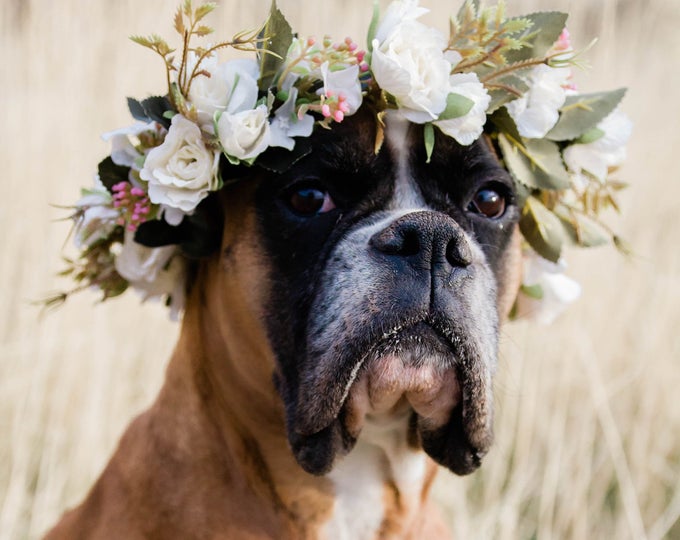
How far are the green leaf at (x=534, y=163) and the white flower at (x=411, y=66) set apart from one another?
0.32 metres

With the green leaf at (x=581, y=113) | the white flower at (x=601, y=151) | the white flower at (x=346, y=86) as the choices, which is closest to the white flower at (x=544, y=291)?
the white flower at (x=601, y=151)

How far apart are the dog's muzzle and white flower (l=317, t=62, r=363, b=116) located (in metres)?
0.27

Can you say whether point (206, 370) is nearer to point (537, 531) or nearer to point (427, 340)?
point (427, 340)

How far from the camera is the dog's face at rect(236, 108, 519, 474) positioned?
5.82 ft

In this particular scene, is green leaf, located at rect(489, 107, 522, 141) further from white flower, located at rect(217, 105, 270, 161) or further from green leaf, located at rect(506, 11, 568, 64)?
white flower, located at rect(217, 105, 270, 161)

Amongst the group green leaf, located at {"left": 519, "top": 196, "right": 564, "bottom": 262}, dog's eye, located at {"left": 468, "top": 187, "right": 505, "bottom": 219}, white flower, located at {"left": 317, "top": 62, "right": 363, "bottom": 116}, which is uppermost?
white flower, located at {"left": 317, "top": 62, "right": 363, "bottom": 116}

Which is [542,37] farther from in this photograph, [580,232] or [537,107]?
[580,232]

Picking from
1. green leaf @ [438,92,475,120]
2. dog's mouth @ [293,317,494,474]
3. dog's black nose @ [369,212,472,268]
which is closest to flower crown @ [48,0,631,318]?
green leaf @ [438,92,475,120]

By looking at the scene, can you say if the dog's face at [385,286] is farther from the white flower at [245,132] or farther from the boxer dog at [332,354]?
the white flower at [245,132]

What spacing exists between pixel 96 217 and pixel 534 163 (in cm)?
111

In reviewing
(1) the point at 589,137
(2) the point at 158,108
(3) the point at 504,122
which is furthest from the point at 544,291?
(2) the point at 158,108

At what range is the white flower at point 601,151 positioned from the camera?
7.53ft

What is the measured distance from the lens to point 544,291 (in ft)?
8.55

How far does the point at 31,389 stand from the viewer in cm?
381
